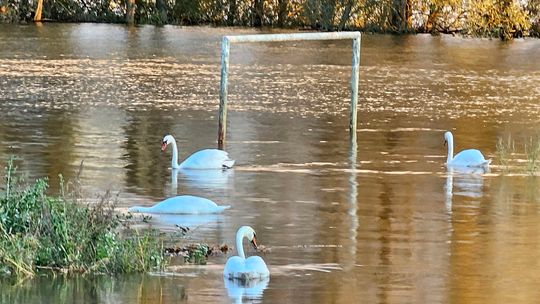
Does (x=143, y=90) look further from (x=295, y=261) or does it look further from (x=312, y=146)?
(x=295, y=261)

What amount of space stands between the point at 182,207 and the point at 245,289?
11.5 feet

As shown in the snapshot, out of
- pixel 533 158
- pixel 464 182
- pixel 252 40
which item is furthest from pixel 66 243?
pixel 252 40

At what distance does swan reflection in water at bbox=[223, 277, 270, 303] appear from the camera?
12.2 meters

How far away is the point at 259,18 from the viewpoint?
63281 mm

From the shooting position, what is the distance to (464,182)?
2008cm

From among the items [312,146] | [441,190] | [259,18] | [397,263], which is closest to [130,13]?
[259,18]

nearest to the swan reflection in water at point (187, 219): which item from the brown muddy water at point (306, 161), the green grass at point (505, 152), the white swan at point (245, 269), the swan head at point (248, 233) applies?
the brown muddy water at point (306, 161)

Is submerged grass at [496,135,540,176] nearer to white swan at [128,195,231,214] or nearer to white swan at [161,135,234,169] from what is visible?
white swan at [161,135,234,169]

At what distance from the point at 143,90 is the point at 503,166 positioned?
1302 centimetres

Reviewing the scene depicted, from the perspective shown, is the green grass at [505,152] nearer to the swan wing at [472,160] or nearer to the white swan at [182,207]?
the swan wing at [472,160]

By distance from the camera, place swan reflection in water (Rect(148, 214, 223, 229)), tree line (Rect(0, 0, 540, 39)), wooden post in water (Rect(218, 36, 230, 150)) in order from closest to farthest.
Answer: swan reflection in water (Rect(148, 214, 223, 229)), wooden post in water (Rect(218, 36, 230, 150)), tree line (Rect(0, 0, 540, 39))

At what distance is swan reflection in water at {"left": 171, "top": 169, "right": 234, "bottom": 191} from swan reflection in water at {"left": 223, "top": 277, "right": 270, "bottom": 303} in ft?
19.7

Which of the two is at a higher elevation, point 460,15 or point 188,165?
point 460,15

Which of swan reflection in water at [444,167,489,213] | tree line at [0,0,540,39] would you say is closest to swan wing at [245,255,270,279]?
swan reflection in water at [444,167,489,213]
